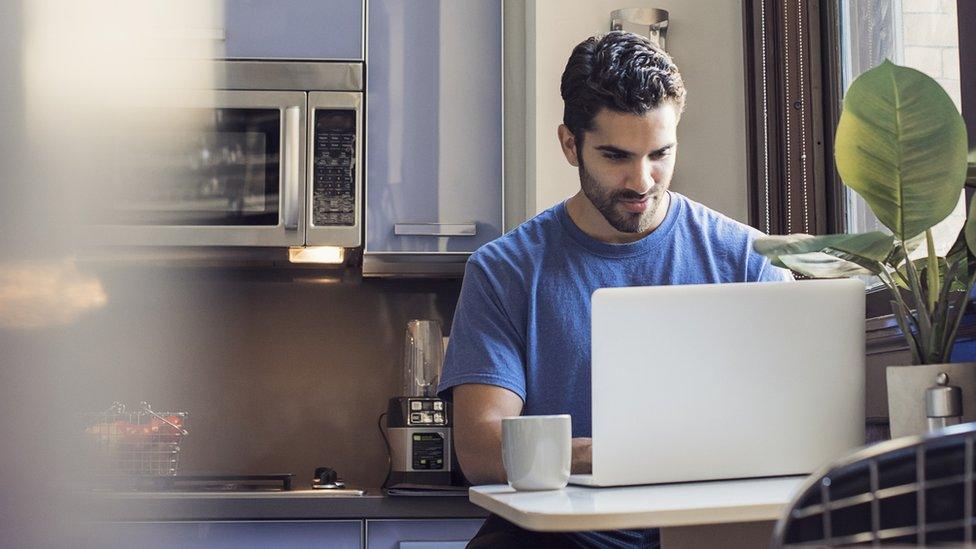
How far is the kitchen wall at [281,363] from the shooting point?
268 centimetres

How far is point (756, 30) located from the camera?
2.41 metres

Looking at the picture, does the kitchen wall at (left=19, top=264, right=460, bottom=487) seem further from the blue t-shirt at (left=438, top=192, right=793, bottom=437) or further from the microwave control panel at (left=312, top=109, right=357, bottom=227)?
the blue t-shirt at (left=438, top=192, right=793, bottom=437)

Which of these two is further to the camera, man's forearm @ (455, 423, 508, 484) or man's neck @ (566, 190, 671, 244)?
man's neck @ (566, 190, 671, 244)

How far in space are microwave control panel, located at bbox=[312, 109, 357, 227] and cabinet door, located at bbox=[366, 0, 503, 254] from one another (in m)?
0.06

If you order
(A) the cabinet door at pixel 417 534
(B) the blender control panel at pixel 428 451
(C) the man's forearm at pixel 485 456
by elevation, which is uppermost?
(C) the man's forearm at pixel 485 456

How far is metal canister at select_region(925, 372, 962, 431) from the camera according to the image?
45.1 inches

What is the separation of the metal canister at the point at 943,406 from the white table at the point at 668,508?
15 cm

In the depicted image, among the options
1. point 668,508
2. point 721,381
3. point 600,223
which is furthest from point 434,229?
point 668,508

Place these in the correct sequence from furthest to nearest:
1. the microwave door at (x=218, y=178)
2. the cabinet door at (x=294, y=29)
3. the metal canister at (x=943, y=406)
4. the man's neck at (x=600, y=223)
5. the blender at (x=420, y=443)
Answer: the cabinet door at (x=294, y=29) → the microwave door at (x=218, y=178) → the blender at (x=420, y=443) → the man's neck at (x=600, y=223) → the metal canister at (x=943, y=406)

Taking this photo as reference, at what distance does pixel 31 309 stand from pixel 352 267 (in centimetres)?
182

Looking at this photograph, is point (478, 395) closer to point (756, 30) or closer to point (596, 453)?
point (596, 453)

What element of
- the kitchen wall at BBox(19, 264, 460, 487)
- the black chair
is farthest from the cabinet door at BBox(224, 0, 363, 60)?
the black chair

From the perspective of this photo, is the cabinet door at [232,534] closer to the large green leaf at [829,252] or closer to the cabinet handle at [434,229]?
the cabinet handle at [434,229]

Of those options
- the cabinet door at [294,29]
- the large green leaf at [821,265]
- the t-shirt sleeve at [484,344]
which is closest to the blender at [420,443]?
the t-shirt sleeve at [484,344]
